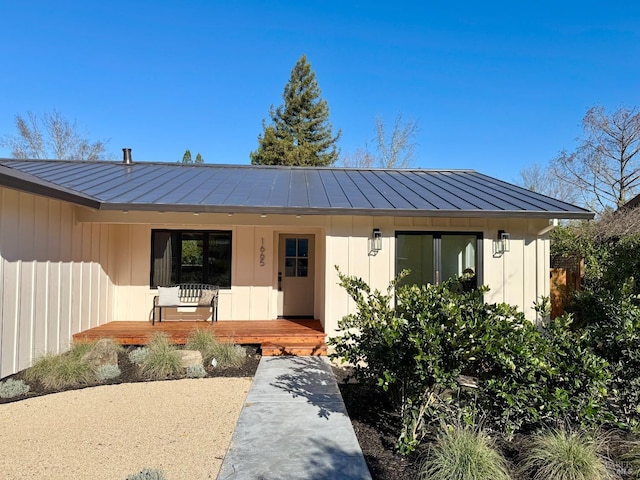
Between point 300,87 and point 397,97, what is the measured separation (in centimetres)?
724

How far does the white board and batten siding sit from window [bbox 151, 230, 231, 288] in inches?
42.7

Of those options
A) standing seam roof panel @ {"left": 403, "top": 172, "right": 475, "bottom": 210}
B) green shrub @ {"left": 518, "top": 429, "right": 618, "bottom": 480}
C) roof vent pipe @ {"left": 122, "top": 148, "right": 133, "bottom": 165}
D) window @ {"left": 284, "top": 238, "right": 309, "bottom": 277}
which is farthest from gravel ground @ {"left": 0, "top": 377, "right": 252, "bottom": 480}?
roof vent pipe @ {"left": 122, "top": 148, "right": 133, "bottom": 165}

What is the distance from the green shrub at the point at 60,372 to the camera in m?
4.92

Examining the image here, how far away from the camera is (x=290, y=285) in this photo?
859 cm

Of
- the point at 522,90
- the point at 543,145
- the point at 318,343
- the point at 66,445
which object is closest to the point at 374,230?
the point at 318,343

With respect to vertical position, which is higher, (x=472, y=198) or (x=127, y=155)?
(x=127, y=155)

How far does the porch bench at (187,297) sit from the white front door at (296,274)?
59.3 inches

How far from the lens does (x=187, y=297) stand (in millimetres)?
8047

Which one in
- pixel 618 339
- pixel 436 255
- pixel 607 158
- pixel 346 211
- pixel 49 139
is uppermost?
pixel 49 139

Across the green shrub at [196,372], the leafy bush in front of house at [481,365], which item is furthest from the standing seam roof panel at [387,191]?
the green shrub at [196,372]

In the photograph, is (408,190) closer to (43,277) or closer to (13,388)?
(43,277)

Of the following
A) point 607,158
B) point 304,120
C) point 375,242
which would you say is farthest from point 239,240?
point 607,158

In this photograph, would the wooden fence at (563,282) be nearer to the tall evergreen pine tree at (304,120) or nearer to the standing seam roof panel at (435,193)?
the standing seam roof panel at (435,193)

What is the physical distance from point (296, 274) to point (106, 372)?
433 cm
